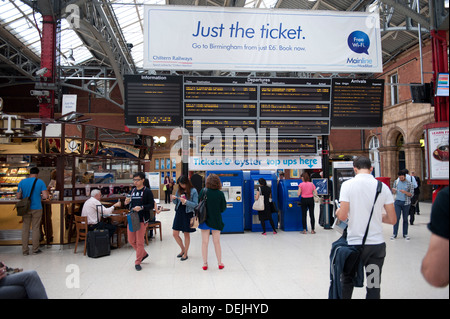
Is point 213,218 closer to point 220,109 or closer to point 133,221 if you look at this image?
point 133,221

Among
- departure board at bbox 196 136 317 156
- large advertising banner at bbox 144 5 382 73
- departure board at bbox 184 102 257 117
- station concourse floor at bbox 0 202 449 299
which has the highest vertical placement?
large advertising banner at bbox 144 5 382 73

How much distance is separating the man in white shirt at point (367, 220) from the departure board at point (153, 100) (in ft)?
13.8

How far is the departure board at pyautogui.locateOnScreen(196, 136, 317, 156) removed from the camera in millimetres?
6836

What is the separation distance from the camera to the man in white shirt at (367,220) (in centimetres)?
282

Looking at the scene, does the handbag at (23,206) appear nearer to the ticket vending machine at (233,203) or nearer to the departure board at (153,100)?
the departure board at (153,100)

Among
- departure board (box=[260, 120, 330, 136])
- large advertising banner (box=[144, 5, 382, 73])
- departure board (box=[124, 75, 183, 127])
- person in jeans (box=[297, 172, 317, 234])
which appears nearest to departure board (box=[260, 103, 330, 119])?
departure board (box=[260, 120, 330, 136])

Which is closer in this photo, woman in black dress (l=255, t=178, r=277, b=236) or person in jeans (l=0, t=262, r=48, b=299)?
person in jeans (l=0, t=262, r=48, b=299)

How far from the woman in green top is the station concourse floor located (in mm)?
307

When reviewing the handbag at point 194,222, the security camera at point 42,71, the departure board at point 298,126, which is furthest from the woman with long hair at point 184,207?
the security camera at point 42,71

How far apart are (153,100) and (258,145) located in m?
2.45

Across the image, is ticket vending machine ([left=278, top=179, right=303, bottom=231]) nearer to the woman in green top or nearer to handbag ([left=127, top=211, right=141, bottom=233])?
the woman in green top

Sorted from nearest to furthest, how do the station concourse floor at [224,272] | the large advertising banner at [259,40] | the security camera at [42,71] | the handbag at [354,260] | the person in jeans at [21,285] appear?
the person in jeans at [21,285]
the handbag at [354,260]
the station concourse floor at [224,272]
the large advertising banner at [259,40]
the security camera at [42,71]
